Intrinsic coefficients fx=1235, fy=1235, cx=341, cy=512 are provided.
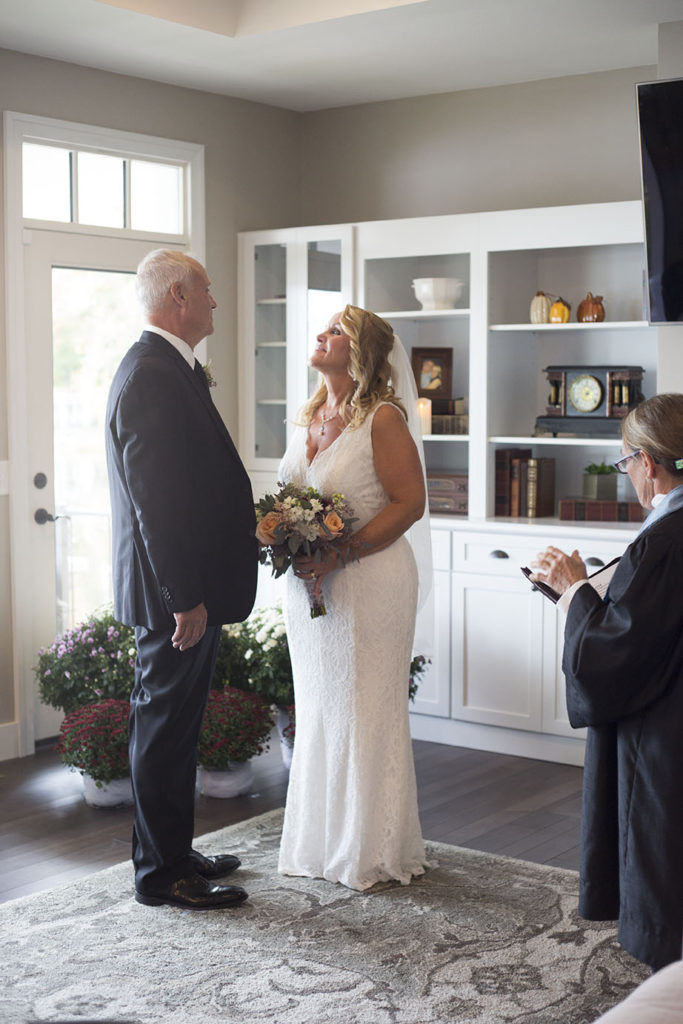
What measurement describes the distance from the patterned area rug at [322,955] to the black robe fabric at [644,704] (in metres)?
0.51

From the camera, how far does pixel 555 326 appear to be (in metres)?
5.16

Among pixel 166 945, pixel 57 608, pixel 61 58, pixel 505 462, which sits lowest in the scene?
pixel 166 945

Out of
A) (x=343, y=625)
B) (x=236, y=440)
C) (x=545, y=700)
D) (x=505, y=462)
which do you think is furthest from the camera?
(x=236, y=440)

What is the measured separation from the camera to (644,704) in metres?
2.43

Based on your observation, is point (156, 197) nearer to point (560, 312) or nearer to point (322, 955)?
point (560, 312)

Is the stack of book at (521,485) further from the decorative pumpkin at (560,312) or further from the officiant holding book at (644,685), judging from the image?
the officiant holding book at (644,685)

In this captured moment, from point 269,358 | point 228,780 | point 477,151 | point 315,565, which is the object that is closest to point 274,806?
point 228,780

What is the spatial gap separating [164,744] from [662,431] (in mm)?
1672

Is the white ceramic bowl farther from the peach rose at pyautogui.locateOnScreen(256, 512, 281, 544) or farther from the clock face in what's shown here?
the peach rose at pyautogui.locateOnScreen(256, 512, 281, 544)

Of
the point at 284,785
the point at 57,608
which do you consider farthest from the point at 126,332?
the point at 284,785

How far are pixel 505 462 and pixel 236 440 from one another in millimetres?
1420

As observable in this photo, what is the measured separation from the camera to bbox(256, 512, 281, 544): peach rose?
3502 millimetres

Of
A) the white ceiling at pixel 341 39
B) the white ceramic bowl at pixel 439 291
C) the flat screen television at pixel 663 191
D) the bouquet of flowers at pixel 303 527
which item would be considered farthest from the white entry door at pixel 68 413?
the flat screen television at pixel 663 191

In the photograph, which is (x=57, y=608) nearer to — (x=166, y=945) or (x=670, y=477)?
(x=166, y=945)
